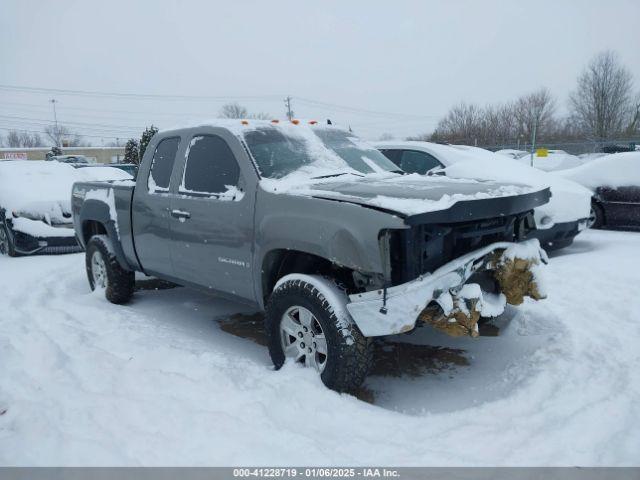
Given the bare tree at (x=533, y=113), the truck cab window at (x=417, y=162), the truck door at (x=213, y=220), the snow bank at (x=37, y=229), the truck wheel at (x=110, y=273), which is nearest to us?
the truck door at (x=213, y=220)

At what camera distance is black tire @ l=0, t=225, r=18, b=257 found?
8172mm

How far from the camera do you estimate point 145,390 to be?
10.5 ft

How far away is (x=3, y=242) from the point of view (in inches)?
335

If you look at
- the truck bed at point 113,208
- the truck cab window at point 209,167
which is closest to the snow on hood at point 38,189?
the truck bed at point 113,208

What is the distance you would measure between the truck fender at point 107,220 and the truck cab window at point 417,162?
400 cm

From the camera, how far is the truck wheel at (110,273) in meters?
5.39

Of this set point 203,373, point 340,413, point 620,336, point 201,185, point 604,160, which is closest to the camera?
point 340,413

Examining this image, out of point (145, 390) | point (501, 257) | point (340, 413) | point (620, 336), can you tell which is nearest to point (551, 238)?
point (620, 336)

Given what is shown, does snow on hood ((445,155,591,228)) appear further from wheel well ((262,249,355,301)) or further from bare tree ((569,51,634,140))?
bare tree ((569,51,634,140))

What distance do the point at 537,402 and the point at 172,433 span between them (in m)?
2.14

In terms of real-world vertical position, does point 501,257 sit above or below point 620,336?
above

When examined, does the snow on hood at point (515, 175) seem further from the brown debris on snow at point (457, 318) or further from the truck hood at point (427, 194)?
the brown debris on snow at point (457, 318)

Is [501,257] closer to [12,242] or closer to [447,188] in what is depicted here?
[447,188]

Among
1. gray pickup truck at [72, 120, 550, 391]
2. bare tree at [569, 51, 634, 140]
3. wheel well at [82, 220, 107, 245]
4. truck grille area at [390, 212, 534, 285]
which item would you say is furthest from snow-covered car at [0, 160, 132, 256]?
bare tree at [569, 51, 634, 140]
